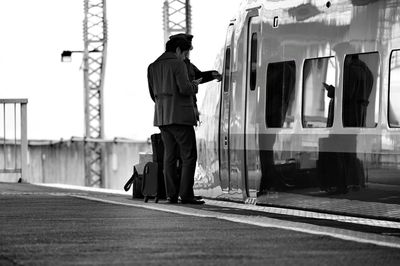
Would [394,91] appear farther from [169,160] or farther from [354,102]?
[169,160]

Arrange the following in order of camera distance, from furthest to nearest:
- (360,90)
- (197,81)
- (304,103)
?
(197,81), (304,103), (360,90)

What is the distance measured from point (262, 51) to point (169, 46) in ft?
3.19

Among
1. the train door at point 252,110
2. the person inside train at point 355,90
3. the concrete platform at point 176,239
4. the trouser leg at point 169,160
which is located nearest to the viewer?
the concrete platform at point 176,239

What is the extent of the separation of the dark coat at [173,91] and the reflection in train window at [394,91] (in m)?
2.51

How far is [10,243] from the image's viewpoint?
24.8 feet

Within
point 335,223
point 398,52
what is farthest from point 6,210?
point 398,52

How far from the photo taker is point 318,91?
1266 cm

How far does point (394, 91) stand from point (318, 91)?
148 centimetres

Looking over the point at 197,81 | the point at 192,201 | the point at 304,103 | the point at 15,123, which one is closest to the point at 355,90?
the point at 304,103

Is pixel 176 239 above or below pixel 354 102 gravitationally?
A: below

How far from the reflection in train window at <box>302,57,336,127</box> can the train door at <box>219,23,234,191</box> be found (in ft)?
5.45

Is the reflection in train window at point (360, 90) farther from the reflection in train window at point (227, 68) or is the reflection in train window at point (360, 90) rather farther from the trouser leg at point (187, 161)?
the reflection in train window at point (227, 68)

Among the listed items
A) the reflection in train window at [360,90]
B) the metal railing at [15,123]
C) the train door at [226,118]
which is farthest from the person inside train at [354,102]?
the metal railing at [15,123]

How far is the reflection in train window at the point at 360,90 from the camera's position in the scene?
1159 cm
